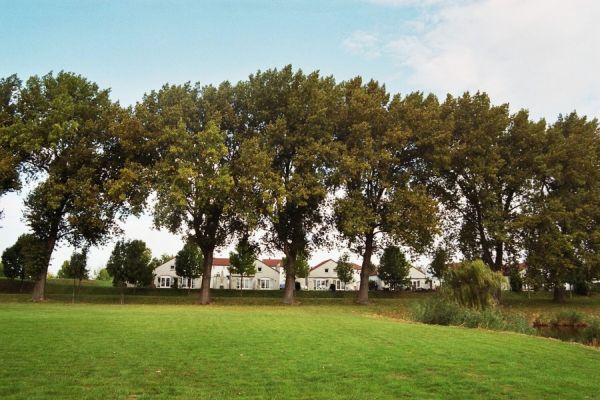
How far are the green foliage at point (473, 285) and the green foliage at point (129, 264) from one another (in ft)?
160

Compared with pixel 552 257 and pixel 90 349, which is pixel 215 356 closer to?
pixel 90 349

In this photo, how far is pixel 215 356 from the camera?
1273cm

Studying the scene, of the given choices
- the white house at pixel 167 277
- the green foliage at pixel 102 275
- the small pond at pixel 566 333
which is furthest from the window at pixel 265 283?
the small pond at pixel 566 333

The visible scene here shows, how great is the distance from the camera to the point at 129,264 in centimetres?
6625

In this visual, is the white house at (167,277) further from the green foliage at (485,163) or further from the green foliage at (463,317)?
the green foliage at (463,317)

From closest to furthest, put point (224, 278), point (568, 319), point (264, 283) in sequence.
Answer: point (568, 319) < point (224, 278) < point (264, 283)

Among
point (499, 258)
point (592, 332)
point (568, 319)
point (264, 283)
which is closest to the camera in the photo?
point (592, 332)

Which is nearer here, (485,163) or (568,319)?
(568,319)

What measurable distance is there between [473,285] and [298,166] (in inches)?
783

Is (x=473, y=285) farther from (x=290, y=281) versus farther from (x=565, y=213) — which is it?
(x=565, y=213)

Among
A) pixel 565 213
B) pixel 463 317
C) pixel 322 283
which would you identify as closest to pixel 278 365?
pixel 463 317

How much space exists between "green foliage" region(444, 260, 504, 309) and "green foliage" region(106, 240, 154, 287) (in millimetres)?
48707

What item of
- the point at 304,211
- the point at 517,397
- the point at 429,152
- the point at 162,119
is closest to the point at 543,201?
the point at 429,152

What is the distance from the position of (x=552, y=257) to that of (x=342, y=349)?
117 feet
